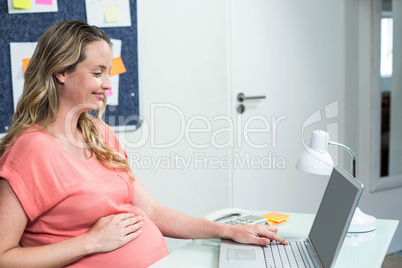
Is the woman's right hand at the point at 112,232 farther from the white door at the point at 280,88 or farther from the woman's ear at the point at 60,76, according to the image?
the white door at the point at 280,88

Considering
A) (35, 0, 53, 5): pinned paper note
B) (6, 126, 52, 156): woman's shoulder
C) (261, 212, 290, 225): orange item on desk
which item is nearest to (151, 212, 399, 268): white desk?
(261, 212, 290, 225): orange item on desk

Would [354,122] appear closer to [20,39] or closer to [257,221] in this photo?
[257,221]

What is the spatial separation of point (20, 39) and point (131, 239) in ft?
3.97

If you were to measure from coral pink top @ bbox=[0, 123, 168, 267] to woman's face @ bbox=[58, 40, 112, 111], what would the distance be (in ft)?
0.47

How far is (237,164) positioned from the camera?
9.14 feet

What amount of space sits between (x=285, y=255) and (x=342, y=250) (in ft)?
0.61

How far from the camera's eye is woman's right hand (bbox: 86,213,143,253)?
128 centimetres

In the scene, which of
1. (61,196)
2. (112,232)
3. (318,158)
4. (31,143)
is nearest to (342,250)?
(318,158)

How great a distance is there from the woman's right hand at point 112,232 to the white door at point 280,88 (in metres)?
1.48

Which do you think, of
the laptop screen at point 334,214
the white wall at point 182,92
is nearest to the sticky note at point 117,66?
the white wall at point 182,92

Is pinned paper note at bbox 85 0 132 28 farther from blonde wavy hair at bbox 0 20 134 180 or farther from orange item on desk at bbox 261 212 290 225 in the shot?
orange item on desk at bbox 261 212 290 225

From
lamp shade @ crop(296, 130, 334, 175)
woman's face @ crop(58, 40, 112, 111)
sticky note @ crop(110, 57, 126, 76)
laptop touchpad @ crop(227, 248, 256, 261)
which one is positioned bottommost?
laptop touchpad @ crop(227, 248, 256, 261)

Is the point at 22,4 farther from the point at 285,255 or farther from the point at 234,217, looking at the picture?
the point at 285,255

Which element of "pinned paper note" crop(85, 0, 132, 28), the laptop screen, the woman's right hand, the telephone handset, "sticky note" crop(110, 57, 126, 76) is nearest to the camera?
the laptop screen
